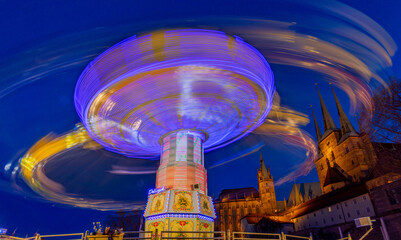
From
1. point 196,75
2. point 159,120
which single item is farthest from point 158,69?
point 159,120

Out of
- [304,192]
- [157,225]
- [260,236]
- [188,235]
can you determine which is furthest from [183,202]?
[304,192]

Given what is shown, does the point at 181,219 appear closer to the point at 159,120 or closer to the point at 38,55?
the point at 159,120

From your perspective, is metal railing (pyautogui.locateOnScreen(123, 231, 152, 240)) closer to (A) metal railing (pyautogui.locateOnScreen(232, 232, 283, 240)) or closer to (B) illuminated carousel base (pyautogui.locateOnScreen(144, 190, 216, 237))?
(B) illuminated carousel base (pyautogui.locateOnScreen(144, 190, 216, 237))

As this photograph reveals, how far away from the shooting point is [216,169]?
107125 mm

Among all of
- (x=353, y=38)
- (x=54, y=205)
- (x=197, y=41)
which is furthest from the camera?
(x=54, y=205)

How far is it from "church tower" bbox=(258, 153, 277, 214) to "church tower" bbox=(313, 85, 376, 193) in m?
23.5

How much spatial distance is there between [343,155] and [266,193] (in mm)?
34589

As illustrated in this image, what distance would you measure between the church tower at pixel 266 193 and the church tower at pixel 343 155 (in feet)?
77.0

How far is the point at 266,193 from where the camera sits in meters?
87.7

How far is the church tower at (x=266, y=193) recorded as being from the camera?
8494 cm

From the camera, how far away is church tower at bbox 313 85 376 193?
55.0 meters

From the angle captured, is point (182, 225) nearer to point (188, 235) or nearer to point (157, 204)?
point (188, 235)

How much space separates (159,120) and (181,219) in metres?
8.38

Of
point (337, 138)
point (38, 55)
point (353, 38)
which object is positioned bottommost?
point (38, 55)
